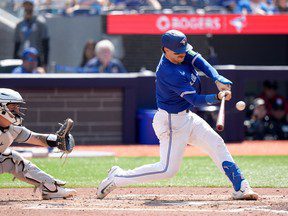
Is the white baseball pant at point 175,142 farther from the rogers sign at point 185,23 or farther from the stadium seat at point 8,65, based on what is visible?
the rogers sign at point 185,23

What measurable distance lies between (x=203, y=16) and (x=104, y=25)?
74.7 inches

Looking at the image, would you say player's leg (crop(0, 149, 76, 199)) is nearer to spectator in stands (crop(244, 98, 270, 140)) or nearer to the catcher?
the catcher

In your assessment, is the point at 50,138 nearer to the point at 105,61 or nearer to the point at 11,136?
the point at 11,136

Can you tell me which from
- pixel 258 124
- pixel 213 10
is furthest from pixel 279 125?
pixel 213 10

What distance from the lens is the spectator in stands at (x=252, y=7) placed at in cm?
1680

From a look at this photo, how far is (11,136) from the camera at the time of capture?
7555 mm

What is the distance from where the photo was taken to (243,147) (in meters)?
13.7

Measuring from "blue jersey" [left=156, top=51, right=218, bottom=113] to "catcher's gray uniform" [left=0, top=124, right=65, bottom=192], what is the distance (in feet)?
4.21

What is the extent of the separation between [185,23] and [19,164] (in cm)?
859

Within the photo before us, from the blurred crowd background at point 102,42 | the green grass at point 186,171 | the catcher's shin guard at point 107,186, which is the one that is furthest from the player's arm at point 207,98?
the blurred crowd background at point 102,42

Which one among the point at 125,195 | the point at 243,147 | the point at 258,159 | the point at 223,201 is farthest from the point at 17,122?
the point at 243,147

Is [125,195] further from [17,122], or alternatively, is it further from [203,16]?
[203,16]

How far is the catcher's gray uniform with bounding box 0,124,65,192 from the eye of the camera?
298 inches

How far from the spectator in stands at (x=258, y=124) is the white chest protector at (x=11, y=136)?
309 inches
